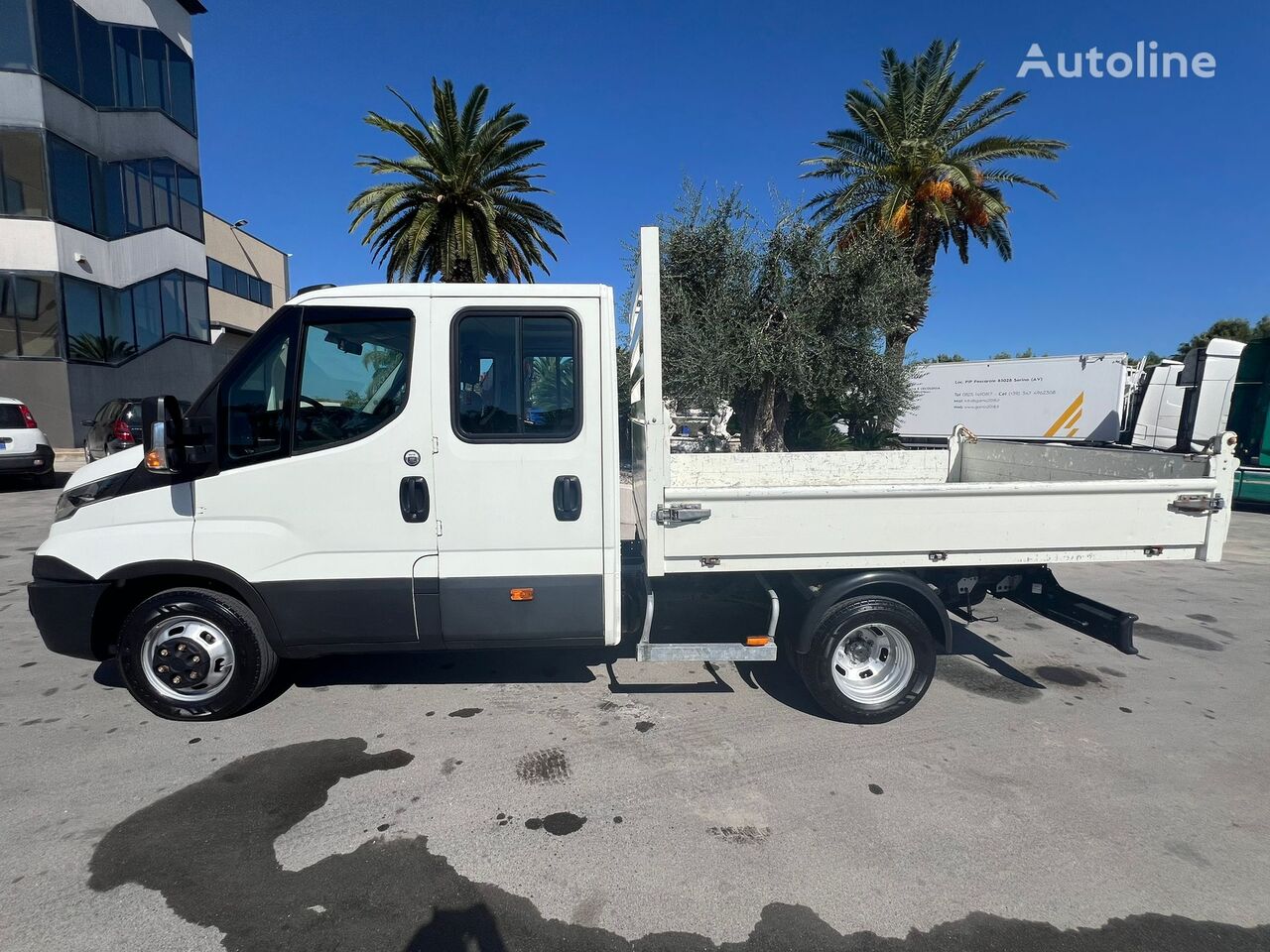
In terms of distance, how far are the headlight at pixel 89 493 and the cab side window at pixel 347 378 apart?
112 centimetres

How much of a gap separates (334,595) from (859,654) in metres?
3.17

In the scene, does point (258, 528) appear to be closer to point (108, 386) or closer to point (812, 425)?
point (812, 425)

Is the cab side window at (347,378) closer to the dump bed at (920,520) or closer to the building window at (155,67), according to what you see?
the dump bed at (920,520)

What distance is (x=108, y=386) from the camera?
65.4 ft

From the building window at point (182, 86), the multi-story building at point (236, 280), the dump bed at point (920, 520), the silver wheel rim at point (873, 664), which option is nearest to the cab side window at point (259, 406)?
the dump bed at point (920, 520)

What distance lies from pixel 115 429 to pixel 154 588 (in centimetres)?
1135

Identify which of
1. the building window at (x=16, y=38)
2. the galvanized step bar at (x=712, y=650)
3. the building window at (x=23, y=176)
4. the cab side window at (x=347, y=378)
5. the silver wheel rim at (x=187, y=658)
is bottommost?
the silver wheel rim at (x=187, y=658)

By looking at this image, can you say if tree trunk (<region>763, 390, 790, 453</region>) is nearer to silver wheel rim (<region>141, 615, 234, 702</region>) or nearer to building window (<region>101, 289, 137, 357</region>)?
silver wheel rim (<region>141, 615, 234, 702</region>)

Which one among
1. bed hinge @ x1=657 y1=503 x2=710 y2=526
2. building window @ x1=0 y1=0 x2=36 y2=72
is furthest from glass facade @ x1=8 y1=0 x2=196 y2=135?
bed hinge @ x1=657 y1=503 x2=710 y2=526

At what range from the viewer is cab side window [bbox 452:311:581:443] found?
3430 mm

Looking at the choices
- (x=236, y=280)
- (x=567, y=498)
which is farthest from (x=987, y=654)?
(x=236, y=280)

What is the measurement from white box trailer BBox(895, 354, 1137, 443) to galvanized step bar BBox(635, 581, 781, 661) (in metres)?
15.9

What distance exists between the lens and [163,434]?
3219 millimetres

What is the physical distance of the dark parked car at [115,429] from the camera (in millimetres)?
11875
